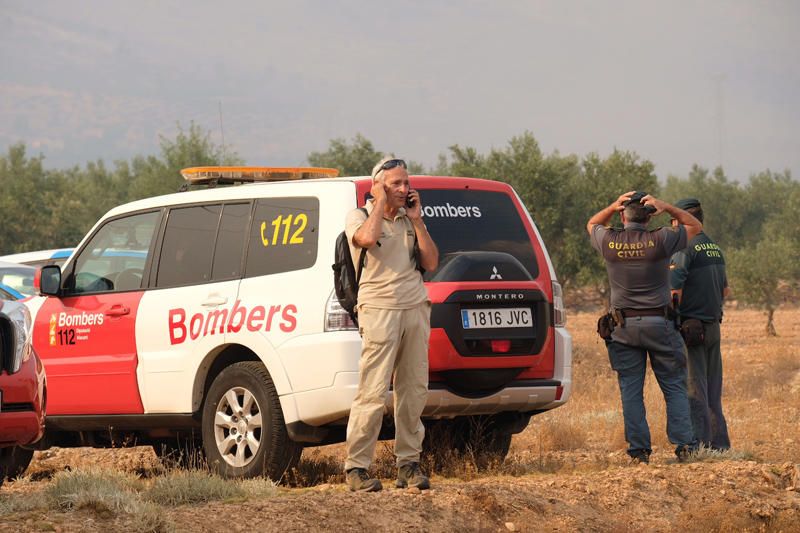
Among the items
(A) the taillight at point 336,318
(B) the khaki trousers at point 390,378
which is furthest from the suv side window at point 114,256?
(B) the khaki trousers at point 390,378

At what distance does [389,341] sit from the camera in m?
6.98

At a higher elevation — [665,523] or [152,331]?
[152,331]

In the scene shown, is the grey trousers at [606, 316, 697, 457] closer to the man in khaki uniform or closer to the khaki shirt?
the man in khaki uniform

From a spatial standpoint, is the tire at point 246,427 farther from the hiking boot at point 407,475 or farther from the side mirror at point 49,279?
the side mirror at point 49,279

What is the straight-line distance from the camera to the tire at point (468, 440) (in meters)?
8.80

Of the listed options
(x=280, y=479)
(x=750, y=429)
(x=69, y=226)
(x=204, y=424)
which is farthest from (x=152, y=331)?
(x=69, y=226)

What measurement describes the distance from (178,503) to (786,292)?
162 ft

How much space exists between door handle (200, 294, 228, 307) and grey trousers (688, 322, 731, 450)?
3689mm

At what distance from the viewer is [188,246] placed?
8.76 meters

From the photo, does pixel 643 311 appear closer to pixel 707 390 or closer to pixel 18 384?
pixel 707 390

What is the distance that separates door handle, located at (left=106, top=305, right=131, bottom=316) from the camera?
8.87m

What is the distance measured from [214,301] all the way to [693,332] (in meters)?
3.63

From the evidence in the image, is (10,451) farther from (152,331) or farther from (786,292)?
(786,292)

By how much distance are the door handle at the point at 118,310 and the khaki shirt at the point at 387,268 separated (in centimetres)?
243
